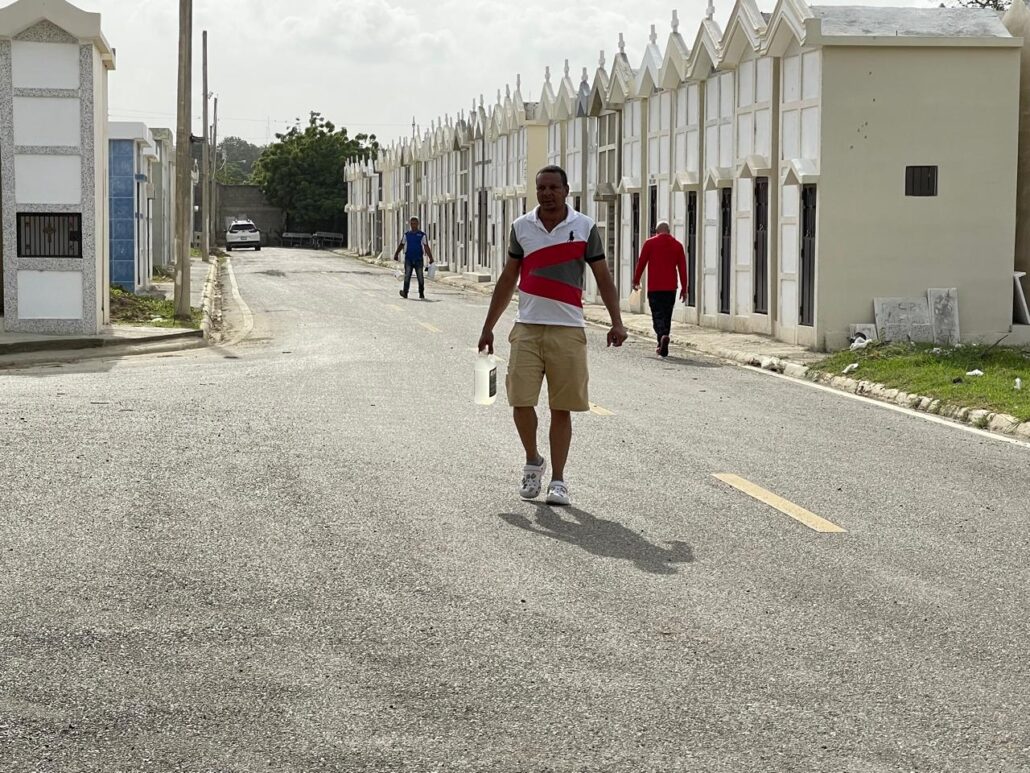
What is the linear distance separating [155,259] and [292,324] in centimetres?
2405

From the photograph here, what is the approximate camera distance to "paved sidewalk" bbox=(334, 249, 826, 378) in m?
20.9

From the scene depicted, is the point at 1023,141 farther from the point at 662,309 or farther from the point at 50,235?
the point at 50,235

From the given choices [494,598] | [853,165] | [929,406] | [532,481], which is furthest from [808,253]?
[494,598]

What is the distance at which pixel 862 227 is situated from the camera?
2262 centimetres

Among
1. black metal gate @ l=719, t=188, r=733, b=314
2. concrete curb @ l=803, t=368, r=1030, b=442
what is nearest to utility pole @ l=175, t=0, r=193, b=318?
black metal gate @ l=719, t=188, r=733, b=314

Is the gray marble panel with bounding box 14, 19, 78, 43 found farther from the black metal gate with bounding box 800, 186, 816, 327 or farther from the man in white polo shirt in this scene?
the man in white polo shirt

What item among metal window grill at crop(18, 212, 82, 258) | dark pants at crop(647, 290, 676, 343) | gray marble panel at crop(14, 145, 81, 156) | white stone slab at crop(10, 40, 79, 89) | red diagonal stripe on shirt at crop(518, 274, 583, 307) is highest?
white stone slab at crop(10, 40, 79, 89)

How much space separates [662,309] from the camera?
71.8ft

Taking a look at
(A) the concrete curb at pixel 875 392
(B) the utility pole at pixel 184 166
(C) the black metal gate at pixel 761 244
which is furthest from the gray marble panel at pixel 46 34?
(C) the black metal gate at pixel 761 244

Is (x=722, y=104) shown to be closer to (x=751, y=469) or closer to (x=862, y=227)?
(x=862, y=227)

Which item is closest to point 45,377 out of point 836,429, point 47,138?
point 47,138

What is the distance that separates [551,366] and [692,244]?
20.6m

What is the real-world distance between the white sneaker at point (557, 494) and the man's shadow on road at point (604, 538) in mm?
53

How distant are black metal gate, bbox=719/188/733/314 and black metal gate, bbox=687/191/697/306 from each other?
1654 millimetres
